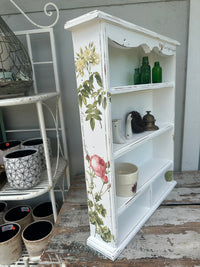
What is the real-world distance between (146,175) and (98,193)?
37 centimetres

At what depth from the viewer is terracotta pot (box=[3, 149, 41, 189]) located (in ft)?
2.69

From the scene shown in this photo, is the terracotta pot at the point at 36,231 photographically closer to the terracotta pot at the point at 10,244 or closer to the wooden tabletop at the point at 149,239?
the terracotta pot at the point at 10,244

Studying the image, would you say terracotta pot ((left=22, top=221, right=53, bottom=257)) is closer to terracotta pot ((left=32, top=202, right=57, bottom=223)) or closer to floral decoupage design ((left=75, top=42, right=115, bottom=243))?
terracotta pot ((left=32, top=202, right=57, bottom=223))

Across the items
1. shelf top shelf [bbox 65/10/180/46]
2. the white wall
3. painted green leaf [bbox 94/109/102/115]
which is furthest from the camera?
the white wall

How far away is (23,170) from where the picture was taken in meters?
0.83

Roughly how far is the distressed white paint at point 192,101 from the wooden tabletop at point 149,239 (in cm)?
34

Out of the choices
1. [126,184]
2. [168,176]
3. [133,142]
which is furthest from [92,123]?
[168,176]

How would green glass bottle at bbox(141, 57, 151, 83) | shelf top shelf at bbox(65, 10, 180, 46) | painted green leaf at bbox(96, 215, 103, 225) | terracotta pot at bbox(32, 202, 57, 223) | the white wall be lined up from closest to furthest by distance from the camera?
shelf top shelf at bbox(65, 10, 180, 46) < painted green leaf at bbox(96, 215, 103, 225) < green glass bottle at bbox(141, 57, 151, 83) < the white wall < terracotta pot at bbox(32, 202, 57, 223)

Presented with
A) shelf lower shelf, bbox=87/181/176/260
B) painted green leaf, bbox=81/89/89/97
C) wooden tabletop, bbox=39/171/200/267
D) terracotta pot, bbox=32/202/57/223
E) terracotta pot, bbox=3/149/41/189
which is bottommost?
terracotta pot, bbox=32/202/57/223

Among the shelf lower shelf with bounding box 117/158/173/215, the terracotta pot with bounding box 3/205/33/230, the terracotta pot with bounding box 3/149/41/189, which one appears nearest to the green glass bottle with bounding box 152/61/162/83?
the shelf lower shelf with bounding box 117/158/173/215

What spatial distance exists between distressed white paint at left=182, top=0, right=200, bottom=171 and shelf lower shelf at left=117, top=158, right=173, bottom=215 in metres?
0.30

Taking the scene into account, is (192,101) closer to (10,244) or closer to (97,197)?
(97,197)

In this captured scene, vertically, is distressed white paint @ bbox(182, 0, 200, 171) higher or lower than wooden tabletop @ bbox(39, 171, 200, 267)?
higher

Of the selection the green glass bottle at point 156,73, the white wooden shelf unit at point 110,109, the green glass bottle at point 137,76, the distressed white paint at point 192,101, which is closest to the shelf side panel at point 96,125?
the white wooden shelf unit at point 110,109
